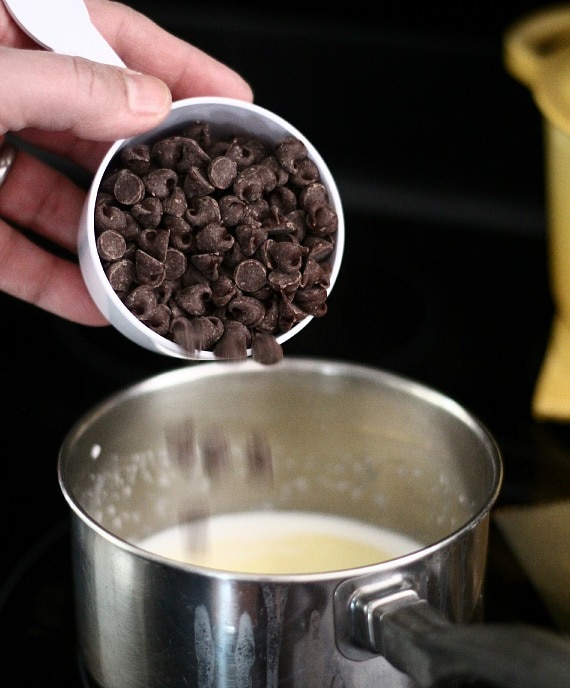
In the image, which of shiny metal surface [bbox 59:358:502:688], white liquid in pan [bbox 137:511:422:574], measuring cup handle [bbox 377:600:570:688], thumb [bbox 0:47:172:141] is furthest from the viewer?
white liquid in pan [bbox 137:511:422:574]

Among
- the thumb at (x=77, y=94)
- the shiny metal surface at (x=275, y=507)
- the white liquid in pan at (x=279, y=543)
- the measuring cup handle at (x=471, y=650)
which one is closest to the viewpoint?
the measuring cup handle at (x=471, y=650)

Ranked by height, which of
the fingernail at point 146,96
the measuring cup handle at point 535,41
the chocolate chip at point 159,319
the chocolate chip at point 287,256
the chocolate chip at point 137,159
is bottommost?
the chocolate chip at point 159,319

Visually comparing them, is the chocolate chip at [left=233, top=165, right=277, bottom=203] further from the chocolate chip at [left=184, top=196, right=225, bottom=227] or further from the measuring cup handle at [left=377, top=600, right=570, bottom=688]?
the measuring cup handle at [left=377, top=600, right=570, bottom=688]

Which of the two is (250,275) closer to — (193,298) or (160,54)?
(193,298)

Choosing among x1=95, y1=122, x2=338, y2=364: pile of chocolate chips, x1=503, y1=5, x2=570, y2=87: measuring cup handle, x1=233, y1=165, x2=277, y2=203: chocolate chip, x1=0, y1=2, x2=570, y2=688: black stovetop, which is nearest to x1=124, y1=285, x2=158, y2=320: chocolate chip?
x1=95, y1=122, x2=338, y2=364: pile of chocolate chips

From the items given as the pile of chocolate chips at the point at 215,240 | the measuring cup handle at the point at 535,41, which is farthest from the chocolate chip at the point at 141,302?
the measuring cup handle at the point at 535,41

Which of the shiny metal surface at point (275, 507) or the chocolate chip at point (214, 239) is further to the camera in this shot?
the chocolate chip at point (214, 239)

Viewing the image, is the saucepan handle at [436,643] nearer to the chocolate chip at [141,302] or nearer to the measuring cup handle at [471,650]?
the measuring cup handle at [471,650]
